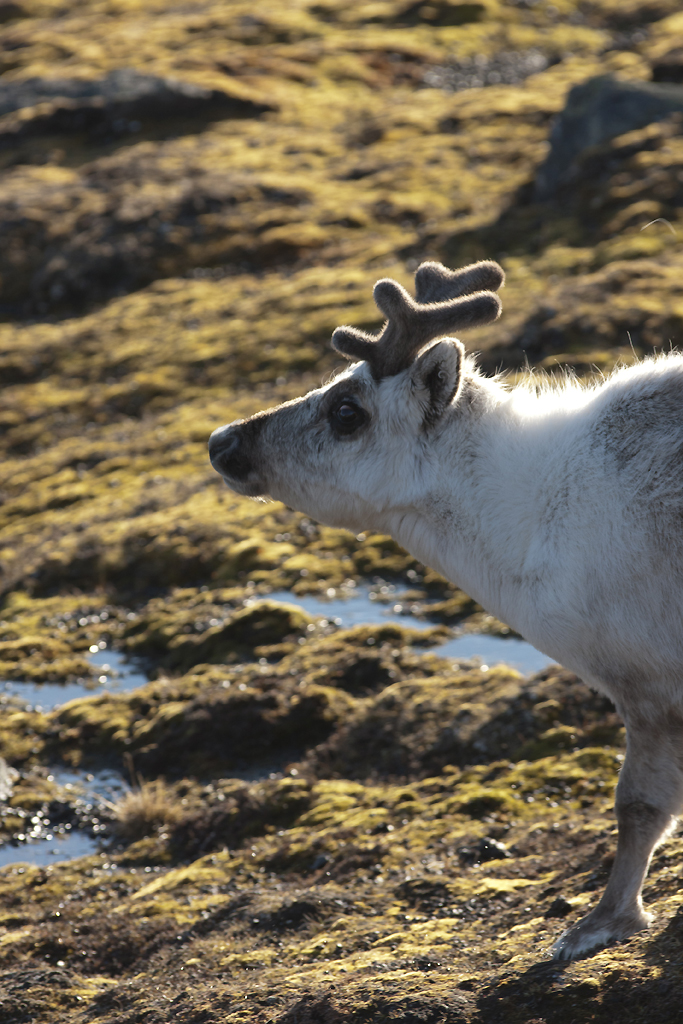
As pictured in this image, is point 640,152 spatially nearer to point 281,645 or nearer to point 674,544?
point 281,645

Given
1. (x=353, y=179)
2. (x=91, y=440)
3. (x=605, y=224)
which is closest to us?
(x=91, y=440)

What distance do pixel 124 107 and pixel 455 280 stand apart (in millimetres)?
41504

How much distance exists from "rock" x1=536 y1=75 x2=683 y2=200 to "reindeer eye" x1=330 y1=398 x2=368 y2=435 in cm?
2328

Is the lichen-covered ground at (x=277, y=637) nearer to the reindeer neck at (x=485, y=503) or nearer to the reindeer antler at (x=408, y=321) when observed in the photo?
the reindeer neck at (x=485, y=503)

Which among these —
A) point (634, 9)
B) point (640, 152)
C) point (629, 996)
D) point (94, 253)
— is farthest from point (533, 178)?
point (634, 9)

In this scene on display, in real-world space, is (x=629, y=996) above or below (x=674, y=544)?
below

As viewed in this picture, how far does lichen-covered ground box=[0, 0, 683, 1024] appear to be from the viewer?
6258mm

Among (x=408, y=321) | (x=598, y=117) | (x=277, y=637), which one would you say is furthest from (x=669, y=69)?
(x=408, y=321)

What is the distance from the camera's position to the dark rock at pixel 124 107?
4347cm

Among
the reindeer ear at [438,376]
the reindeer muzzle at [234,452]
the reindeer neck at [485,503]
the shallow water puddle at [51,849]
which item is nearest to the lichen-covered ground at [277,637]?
the shallow water puddle at [51,849]

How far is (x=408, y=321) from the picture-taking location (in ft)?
20.6

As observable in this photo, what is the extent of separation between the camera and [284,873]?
803 cm

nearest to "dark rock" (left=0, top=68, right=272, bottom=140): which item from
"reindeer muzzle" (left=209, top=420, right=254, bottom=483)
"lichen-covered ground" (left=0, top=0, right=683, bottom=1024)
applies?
"lichen-covered ground" (left=0, top=0, right=683, bottom=1024)

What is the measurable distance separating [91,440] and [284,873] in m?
14.7
